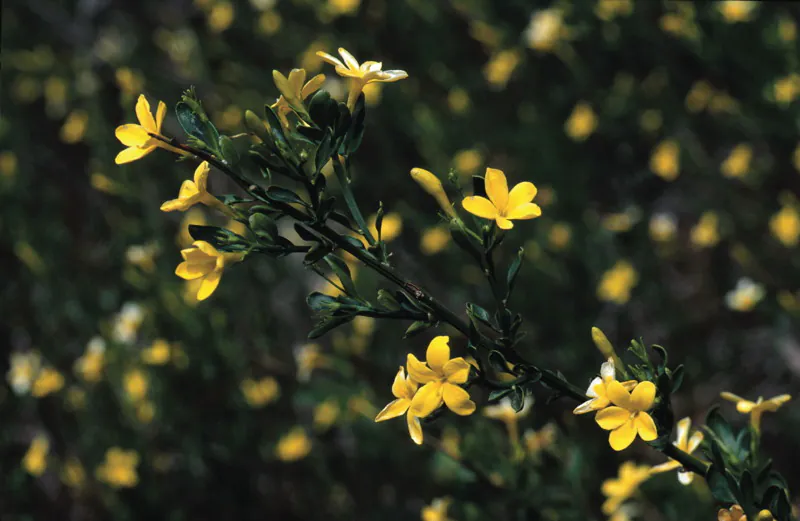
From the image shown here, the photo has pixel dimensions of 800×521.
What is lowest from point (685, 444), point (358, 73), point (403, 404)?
point (685, 444)

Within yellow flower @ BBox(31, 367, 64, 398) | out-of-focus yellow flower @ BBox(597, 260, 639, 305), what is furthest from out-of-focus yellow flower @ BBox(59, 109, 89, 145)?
out-of-focus yellow flower @ BBox(597, 260, 639, 305)

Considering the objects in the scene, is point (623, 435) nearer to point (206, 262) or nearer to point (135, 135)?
point (206, 262)

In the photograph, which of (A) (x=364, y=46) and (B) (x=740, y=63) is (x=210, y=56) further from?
(B) (x=740, y=63)

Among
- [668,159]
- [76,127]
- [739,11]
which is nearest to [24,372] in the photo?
[76,127]

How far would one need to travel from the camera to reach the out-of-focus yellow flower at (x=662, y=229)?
3.21 meters

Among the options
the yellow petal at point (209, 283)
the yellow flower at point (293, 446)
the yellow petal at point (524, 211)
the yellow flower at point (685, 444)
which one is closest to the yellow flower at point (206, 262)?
the yellow petal at point (209, 283)

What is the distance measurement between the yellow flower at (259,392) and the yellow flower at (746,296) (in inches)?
69.7

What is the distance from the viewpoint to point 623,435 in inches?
43.0

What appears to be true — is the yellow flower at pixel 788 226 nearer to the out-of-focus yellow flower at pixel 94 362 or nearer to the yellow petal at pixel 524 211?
the yellow petal at pixel 524 211

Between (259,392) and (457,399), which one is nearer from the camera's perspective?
(457,399)

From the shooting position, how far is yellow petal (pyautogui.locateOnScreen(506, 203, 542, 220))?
1129 mm

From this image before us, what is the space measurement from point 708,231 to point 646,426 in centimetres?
228

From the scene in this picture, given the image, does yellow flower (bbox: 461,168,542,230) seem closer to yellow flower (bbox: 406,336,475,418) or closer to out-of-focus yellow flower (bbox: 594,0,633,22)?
yellow flower (bbox: 406,336,475,418)

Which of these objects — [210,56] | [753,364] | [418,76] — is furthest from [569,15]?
[210,56]
